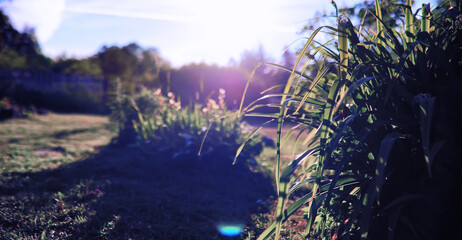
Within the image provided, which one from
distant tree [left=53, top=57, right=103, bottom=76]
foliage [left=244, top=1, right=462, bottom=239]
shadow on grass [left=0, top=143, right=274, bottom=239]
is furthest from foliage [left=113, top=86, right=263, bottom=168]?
distant tree [left=53, top=57, right=103, bottom=76]

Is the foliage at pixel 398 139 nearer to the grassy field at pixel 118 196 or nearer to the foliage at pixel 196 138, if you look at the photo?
the grassy field at pixel 118 196

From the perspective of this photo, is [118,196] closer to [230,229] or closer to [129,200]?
[129,200]

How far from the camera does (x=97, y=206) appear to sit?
108 inches

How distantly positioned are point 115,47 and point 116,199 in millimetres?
24278

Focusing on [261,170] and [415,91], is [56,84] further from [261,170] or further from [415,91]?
[415,91]

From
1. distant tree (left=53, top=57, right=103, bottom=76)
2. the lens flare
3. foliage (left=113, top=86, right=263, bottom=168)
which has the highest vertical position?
distant tree (left=53, top=57, right=103, bottom=76)

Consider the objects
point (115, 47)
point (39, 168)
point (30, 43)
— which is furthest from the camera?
point (30, 43)

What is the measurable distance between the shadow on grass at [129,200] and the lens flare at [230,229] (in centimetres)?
6

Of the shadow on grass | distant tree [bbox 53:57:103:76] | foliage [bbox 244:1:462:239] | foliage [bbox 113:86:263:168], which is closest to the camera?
foliage [bbox 244:1:462:239]

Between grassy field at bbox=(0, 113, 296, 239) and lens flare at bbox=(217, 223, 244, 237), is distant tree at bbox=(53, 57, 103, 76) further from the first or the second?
lens flare at bbox=(217, 223, 244, 237)

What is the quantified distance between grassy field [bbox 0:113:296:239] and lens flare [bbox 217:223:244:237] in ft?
0.14

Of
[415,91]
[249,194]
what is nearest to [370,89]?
[415,91]

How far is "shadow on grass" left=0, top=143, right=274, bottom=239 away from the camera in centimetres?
229

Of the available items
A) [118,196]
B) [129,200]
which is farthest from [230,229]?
[118,196]
